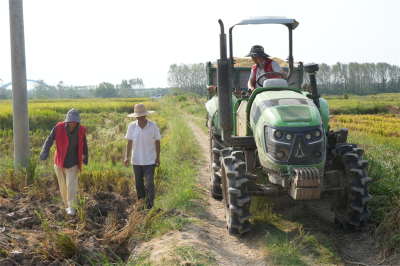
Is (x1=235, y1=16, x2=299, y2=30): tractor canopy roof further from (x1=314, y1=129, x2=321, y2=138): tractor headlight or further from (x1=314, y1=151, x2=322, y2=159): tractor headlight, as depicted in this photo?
(x1=314, y1=151, x2=322, y2=159): tractor headlight

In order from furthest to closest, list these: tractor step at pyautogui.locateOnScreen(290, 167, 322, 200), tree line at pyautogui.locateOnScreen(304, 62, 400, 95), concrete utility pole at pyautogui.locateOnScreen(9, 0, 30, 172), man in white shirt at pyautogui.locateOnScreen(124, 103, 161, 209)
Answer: tree line at pyautogui.locateOnScreen(304, 62, 400, 95) < concrete utility pole at pyautogui.locateOnScreen(9, 0, 30, 172) < man in white shirt at pyautogui.locateOnScreen(124, 103, 161, 209) < tractor step at pyautogui.locateOnScreen(290, 167, 322, 200)

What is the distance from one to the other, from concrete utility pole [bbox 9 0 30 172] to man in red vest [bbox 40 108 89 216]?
1.79m

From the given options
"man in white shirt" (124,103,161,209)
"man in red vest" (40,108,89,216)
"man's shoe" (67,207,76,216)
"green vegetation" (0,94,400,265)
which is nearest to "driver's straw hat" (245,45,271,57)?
"man in white shirt" (124,103,161,209)

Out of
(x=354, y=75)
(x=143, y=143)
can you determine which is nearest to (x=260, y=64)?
(x=143, y=143)

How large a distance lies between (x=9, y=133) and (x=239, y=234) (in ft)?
36.5

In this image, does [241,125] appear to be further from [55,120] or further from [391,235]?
[55,120]

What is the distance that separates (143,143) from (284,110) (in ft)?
7.45

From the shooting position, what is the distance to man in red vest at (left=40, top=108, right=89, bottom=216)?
536cm

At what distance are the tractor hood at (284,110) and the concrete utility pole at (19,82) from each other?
4521 mm

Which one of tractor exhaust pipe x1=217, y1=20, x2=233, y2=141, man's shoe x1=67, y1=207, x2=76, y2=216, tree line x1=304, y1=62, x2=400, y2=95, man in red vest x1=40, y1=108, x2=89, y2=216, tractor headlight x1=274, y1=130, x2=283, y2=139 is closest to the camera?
tractor headlight x1=274, y1=130, x2=283, y2=139

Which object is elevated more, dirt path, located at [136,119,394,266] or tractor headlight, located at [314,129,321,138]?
tractor headlight, located at [314,129,321,138]

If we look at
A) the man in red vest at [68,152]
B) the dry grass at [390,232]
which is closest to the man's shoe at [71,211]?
the man in red vest at [68,152]

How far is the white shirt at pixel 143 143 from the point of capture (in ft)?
18.2

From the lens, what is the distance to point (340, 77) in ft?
281
